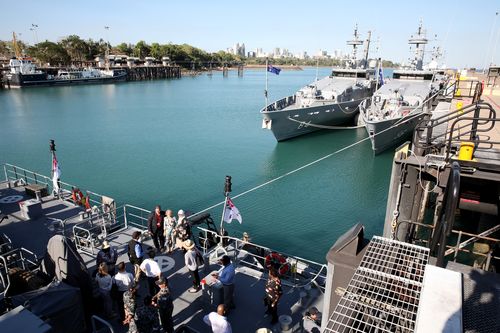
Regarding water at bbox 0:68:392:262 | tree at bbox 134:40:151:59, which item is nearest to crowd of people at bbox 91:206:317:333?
water at bbox 0:68:392:262

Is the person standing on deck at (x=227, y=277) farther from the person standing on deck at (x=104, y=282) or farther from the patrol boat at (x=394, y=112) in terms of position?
the patrol boat at (x=394, y=112)

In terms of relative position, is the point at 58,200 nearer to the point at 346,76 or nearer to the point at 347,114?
the point at 347,114

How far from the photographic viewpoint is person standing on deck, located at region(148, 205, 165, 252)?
34.2ft

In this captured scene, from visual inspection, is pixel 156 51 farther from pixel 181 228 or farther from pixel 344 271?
pixel 344 271

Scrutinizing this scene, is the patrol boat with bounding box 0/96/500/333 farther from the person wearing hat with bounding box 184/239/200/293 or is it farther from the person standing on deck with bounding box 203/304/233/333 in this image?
the person standing on deck with bounding box 203/304/233/333

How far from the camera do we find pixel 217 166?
92.5ft

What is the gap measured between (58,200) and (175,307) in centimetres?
1048

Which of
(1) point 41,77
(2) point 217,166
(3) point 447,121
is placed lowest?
(2) point 217,166

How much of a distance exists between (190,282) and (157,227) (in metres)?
2.21

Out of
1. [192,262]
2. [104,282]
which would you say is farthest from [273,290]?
[104,282]

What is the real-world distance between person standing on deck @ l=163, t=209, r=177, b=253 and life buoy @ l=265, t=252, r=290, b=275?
311cm

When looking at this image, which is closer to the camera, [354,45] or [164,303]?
[164,303]

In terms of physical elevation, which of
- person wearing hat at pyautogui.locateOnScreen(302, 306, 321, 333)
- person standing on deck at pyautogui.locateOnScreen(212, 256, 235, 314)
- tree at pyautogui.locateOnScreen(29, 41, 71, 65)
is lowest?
person wearing hat at pyautogui.locateOnScreen(302, 306, 321, 333)

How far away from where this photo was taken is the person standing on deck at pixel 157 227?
34.2 feet
